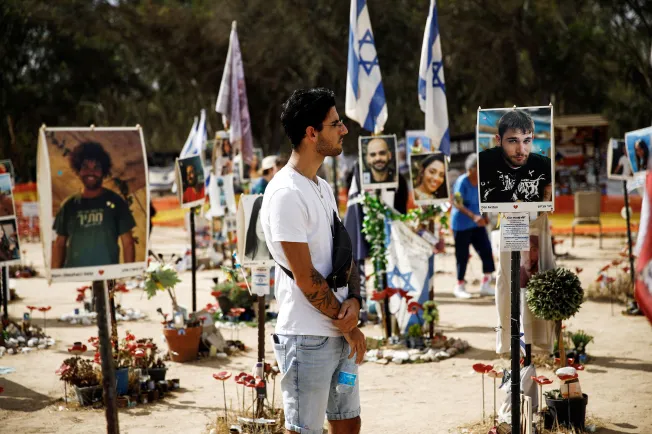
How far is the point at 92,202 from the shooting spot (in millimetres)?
3531

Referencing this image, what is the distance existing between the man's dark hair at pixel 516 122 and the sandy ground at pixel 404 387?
2309 millimetres

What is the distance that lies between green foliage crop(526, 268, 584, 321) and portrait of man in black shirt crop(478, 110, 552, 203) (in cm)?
126

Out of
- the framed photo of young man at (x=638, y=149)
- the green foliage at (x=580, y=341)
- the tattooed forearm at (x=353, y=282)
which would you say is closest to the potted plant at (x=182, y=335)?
the green foliage at (x=580, y=341)

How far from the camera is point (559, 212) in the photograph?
2506cm

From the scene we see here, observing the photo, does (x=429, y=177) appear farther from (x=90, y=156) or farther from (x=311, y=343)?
(x=90, y=156)

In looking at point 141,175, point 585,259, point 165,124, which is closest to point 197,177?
point 141,175

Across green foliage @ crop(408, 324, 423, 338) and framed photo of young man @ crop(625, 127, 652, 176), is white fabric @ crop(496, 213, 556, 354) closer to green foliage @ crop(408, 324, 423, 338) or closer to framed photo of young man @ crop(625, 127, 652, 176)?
green foliage @ crop(408, 324, 423, 338)

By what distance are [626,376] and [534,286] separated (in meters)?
2.10

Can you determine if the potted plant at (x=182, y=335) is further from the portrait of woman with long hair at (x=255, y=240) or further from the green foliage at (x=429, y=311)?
the portrait of woman with long hair at (x=255, y=240)

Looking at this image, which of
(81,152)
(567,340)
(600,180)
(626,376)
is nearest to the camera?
(81,152)

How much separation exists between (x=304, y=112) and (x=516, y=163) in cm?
134

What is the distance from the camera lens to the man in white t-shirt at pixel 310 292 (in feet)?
11.3

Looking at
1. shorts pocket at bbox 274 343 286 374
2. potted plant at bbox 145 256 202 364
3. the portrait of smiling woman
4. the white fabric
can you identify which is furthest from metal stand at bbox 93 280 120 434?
the portrait of smiling woman

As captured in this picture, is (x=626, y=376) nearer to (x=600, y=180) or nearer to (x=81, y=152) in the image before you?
(x=81, y=152)
